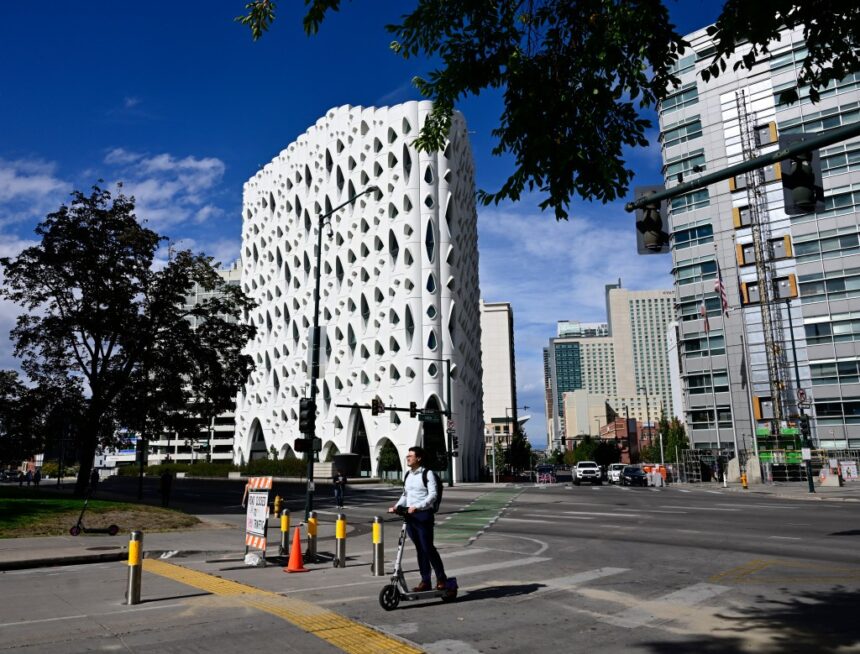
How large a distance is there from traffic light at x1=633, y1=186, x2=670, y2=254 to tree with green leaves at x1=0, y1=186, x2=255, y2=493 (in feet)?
74.8

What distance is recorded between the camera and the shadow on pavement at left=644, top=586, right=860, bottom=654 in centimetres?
600

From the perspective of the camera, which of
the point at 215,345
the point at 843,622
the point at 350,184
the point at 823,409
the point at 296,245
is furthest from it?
the point at 296,245

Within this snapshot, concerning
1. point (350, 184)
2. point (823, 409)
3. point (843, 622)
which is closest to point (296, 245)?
point (350, 184)

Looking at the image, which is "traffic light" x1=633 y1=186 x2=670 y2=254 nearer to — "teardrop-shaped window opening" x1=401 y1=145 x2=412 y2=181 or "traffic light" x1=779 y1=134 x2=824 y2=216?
"traffic light" x1=779 y1=134 x2=824 y2=216

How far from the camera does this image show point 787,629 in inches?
262

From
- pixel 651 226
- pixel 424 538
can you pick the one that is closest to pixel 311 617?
pixel 424 538

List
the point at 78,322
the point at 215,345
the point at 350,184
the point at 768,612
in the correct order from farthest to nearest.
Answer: the point at 350,184 → the point at 215,345 → the point at 78,322 → the point at 768,612

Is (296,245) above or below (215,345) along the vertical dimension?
above

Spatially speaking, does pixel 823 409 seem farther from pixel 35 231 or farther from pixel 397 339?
pixel 35 231

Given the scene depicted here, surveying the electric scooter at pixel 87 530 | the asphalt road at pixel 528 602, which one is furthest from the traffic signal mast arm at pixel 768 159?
the electric scooter at pixel 87 530

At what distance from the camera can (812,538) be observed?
15008 millimetres

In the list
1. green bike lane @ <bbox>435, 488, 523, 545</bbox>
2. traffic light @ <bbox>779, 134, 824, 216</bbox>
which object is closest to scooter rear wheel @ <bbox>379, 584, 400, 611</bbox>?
traffic light @ <bbox>779, 134, 824, 216</bbox>

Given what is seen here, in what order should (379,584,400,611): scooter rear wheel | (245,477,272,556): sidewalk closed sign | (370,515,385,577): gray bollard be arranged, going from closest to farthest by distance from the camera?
1. (379,584,400,611): scooter rear wheel
2. (370,515,385,577): gray bollard
3. (245,477,272,556): sidewalk closed sign

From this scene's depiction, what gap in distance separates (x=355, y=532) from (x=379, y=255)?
186 ft
